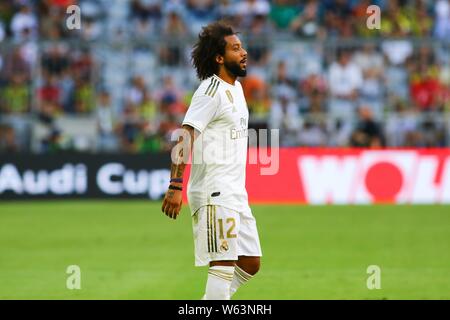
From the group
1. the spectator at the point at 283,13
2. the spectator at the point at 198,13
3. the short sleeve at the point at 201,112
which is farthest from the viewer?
the spectator at the point at 198,13

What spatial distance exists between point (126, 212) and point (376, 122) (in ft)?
20.3

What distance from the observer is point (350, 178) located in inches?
907

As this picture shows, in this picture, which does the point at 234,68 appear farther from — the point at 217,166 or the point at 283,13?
the point at 283,13

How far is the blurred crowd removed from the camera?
939 inches

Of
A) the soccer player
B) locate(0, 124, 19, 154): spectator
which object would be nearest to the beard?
the soccer player

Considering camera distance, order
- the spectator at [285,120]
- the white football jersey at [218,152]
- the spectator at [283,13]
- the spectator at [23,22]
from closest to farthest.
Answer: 1. the white football jersey at [218,152]
2. the spectator at [285,120]
3. the spectator at [23,22]
4. the spectator at [283,13]

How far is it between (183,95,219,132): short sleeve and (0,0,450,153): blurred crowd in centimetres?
1472

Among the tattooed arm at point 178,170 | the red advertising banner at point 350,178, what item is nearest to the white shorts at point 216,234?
the tattooed arm at point 178,170

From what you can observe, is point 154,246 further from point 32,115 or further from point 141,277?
point 32,115

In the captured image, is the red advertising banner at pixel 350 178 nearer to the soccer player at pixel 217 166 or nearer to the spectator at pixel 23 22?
the spectator at pixel 23 22

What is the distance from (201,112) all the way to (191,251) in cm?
767

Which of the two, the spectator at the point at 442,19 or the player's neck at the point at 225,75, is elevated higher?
the spectator at the point at 442,19

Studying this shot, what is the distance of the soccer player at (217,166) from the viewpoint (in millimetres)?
8648

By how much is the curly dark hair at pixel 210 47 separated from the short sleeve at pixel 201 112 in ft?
1.32
